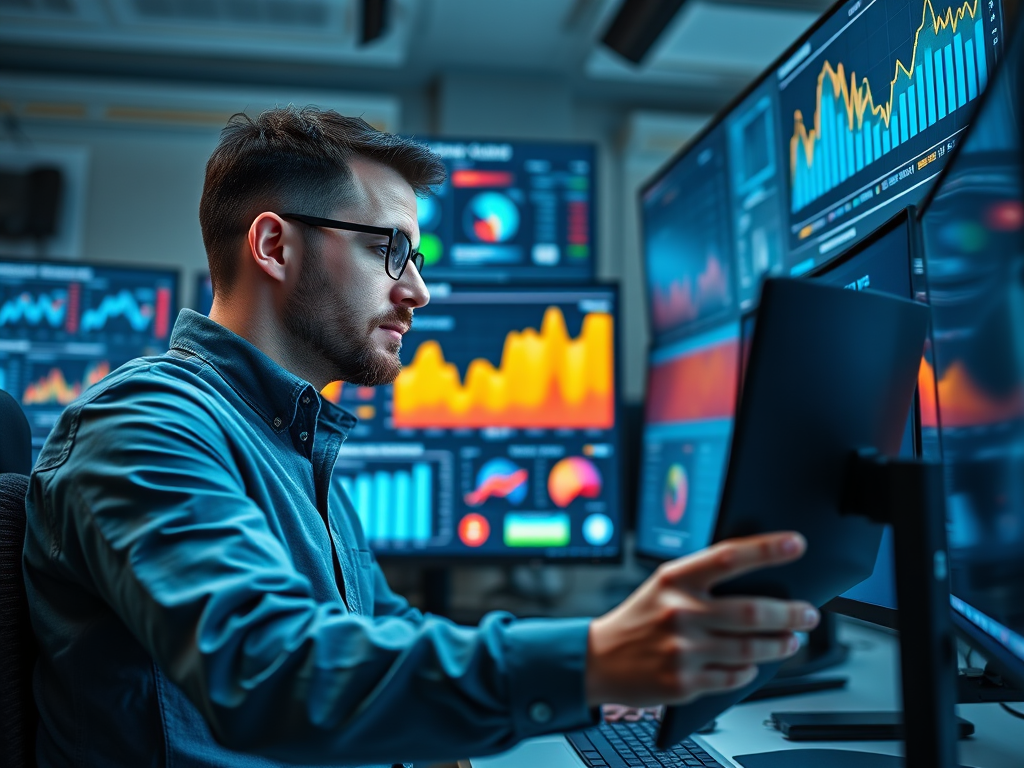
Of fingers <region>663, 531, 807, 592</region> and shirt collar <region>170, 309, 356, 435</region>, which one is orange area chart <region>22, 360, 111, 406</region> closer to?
shirt collar <region>170, 309, 356, 435</region>

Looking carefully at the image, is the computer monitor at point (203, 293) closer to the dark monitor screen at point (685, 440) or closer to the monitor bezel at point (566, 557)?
the monitor bezel at point (566, 557)

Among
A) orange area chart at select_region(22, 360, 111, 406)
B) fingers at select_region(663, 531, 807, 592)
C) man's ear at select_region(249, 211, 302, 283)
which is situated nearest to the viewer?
fingers at select_region(663, 531, 807, 592)

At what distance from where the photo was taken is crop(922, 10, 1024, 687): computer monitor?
1.68ft

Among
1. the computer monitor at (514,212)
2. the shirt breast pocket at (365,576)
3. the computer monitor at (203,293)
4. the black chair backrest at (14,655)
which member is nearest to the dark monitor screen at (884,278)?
the shirt breast pocket at (365,576)

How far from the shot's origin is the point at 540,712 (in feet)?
1.78

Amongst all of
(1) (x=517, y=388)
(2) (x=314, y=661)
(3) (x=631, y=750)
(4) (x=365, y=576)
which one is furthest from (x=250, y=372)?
(1) (x=517, y=388)

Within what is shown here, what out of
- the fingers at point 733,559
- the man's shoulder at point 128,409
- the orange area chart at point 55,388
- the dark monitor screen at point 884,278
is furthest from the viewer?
the orange area chart at point 55,388

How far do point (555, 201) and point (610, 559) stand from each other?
0.86 metres

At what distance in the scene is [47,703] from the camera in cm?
75

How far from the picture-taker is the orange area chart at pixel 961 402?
530 millimetres

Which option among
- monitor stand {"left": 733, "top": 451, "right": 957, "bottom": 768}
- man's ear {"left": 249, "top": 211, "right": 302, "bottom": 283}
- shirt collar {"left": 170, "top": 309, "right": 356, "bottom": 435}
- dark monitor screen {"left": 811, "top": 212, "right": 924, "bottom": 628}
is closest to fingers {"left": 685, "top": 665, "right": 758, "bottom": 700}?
monitor stand {"left": 733, "top": 451, "right": 957, "bottom": 768}

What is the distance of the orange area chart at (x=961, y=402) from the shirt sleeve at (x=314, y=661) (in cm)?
31

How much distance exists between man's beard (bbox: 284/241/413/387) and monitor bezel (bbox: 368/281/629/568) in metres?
0.67

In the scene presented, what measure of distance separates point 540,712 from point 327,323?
23.0 inches
